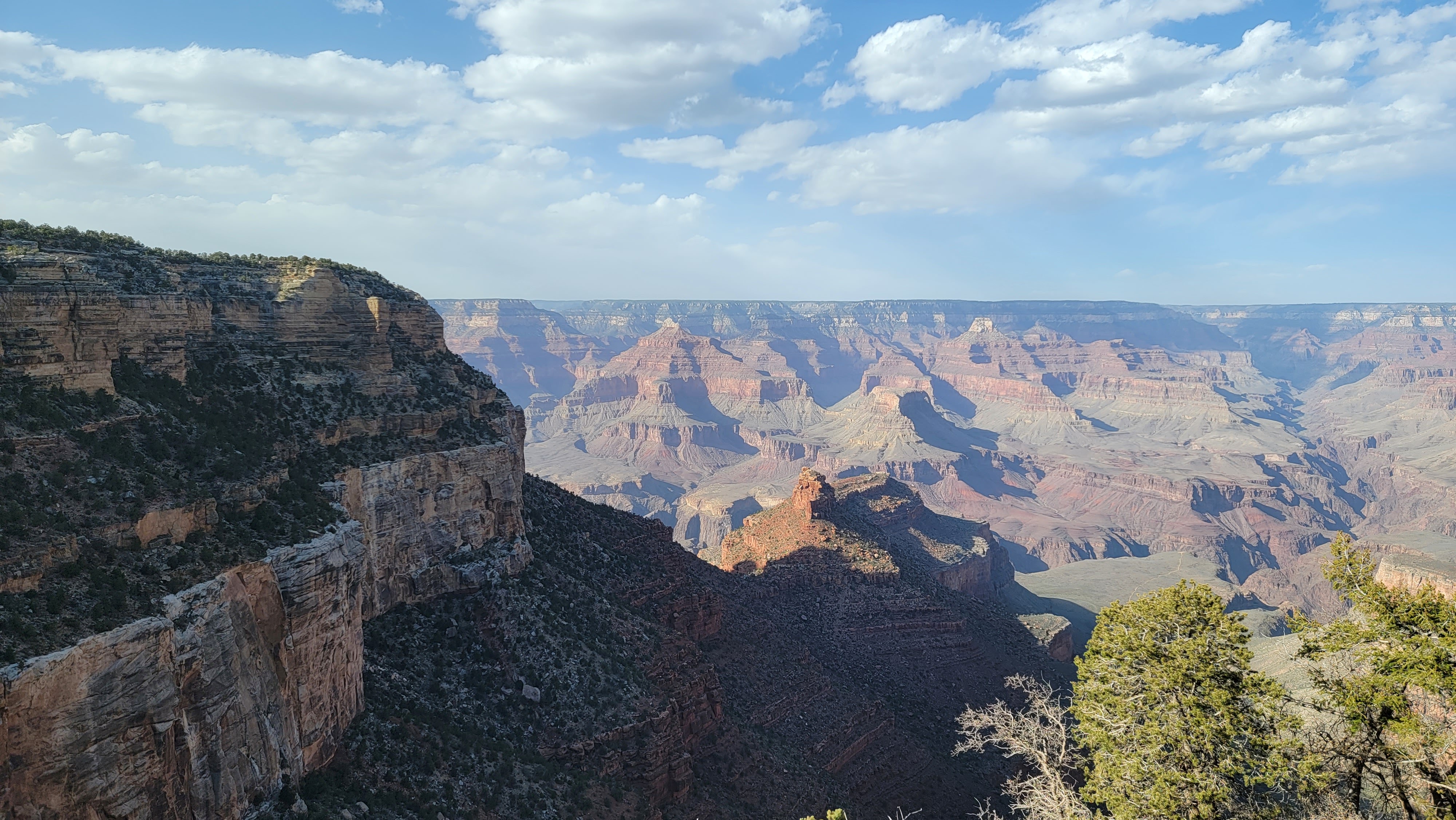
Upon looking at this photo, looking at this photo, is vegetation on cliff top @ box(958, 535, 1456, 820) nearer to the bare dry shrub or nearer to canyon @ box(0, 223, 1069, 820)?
the bare dry shrub

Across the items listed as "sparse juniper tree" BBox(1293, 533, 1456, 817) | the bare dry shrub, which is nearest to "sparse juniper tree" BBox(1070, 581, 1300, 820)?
the bare dry shrub

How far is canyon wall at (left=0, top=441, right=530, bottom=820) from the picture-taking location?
17609 mm

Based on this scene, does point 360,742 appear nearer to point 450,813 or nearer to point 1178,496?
point 450,813

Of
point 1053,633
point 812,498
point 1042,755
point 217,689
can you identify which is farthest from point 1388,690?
point 1053,633

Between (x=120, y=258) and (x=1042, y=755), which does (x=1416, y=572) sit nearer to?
(x=1042, y=755)

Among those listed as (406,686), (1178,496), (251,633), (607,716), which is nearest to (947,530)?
(607,716)

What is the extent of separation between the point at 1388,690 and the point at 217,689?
1173 inches

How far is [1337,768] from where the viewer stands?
2103 cm

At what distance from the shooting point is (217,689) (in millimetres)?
21609

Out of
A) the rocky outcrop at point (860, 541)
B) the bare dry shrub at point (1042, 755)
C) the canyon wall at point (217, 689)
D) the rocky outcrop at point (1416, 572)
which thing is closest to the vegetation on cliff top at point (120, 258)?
the canyon wall at point (217, 689)

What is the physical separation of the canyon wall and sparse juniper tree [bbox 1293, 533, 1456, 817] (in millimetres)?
28850

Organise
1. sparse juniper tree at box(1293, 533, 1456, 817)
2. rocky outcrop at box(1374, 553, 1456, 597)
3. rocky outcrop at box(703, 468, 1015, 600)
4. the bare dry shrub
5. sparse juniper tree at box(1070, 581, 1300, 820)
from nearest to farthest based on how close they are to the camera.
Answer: sparse juniper tree at box(1293, 533, 1456, 817), sparse juniper tree at box(1070, 581, 1300, 820), the bare dry shrub, rocky outcrop at box(703, 468, 1015, 600), rocky outcrop at box(1374, 553, 1456, 597)

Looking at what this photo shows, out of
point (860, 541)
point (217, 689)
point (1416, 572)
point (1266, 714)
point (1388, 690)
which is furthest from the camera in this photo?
point (1416, 572)

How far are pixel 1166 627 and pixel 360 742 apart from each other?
90.1ft
